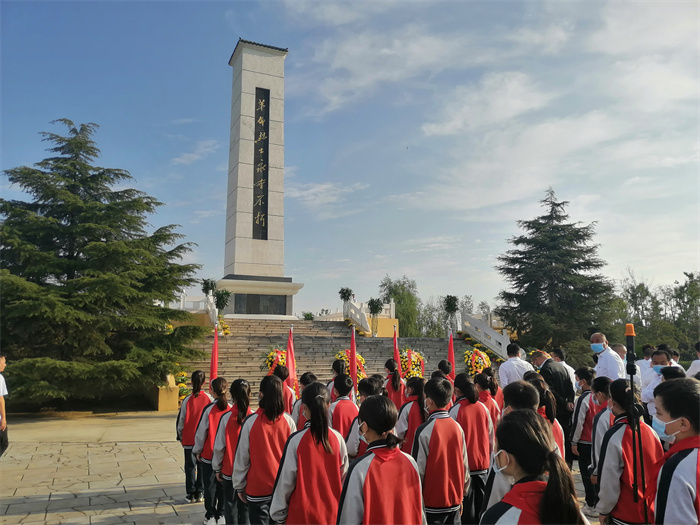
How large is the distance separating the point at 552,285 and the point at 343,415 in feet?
70.0

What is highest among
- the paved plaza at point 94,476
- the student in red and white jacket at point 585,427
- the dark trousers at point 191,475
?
the student in red and white jacket at point 585,427

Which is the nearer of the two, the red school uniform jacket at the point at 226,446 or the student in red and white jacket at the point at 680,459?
the student in red and white jacket at the point at 680,459

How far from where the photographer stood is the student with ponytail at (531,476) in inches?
69.3

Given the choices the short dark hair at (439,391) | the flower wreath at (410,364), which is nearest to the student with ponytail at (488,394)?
the short dark hair at (439,391)

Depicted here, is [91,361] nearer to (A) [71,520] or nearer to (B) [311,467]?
(A) [71,520]

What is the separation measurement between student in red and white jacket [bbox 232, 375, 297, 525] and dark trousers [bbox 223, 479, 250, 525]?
0.30 m

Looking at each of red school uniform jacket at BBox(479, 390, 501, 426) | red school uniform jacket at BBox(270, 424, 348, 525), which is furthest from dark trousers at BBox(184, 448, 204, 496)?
red school uniform jacket at BBox(479, 390, 501, 426)

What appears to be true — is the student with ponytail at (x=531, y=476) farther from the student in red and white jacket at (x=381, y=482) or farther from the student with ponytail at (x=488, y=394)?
the student with ponytail at (x=488, y=394)

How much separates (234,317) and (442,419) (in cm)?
1982

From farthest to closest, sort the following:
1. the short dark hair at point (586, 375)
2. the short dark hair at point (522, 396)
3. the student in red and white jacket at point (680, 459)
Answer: the short dark hair at point (586, 375)
the short dark hair at point (522, 396)
the student in red and white jacket at point (680, 459)

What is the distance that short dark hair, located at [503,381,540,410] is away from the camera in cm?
354

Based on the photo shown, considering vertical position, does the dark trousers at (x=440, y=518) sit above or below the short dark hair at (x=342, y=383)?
below

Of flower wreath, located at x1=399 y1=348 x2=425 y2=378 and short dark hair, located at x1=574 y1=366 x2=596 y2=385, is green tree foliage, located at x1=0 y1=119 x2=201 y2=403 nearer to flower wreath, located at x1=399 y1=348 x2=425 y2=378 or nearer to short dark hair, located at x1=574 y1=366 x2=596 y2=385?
flower wreath, located at x1=399 y1=348 x2=425 y2=378

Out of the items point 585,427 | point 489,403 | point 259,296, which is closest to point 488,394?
point 489,403
